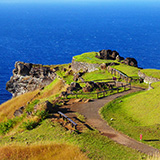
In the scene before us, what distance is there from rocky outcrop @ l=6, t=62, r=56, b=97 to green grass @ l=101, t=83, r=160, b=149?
89.2ft

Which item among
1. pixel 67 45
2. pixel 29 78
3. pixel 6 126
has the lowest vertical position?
pixel 67 45

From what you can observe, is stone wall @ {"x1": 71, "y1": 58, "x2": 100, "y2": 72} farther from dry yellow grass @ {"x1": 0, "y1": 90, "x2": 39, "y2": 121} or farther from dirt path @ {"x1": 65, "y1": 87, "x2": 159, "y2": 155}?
dirt path @ {"x1": 65, "y1": 87, "x2": 159, "y2": 155}

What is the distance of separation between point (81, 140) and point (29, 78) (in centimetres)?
4172

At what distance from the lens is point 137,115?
32.0 m

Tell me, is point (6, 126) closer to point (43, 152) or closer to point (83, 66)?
point (43, 152)

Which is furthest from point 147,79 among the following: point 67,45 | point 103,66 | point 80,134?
point 67,45

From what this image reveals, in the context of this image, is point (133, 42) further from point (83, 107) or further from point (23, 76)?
point (83, 107)

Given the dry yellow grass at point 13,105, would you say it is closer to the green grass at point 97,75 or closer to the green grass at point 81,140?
the green grass at point 97,75

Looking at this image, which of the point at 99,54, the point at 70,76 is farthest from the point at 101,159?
the point at 99,54

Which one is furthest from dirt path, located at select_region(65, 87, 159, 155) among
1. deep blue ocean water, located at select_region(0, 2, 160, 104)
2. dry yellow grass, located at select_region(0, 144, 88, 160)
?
deep blue ocean water, located at select_region(0, 2, 160, 104)

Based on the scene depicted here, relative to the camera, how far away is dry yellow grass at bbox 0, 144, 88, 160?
21.8 metres

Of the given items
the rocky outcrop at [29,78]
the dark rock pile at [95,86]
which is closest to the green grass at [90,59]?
the rocky outcrop at [29,78]

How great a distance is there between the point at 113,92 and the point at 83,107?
7043 millimetres

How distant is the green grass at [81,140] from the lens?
73.5 ft
